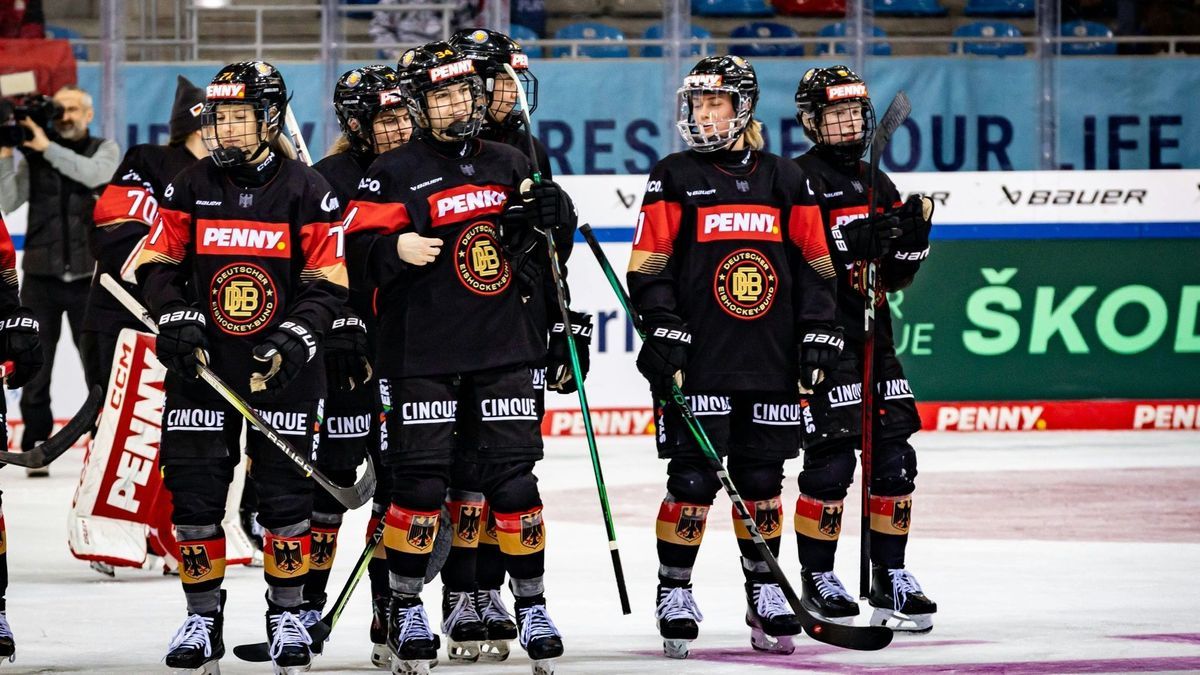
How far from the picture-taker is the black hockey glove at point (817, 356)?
5.67m

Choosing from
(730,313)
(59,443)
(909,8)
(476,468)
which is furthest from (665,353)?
(909,8)

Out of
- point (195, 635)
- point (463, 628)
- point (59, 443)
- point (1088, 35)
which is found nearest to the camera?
point (195, 635)

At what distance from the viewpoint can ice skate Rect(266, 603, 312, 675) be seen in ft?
16.6

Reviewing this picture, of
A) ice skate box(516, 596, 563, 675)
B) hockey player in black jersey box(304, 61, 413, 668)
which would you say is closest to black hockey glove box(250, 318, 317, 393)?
hockey player in black jersey box(304, 61, 413, 668)

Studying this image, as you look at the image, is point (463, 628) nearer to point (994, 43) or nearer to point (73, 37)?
point (73, 37)

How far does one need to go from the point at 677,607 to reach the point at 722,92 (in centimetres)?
149

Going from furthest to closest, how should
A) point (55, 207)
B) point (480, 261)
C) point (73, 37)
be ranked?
point (73, 37) < point (55, 207) < point (480, 261)

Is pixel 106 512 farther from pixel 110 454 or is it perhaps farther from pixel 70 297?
pixel 70 297

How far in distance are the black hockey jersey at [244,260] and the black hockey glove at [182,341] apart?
9 centimetres

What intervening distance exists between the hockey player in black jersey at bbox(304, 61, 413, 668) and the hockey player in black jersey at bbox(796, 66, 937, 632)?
1.29 metres

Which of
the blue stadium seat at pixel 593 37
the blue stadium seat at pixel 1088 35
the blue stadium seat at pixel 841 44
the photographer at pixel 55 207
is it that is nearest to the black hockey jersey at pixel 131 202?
the photographer at pixel 55 207

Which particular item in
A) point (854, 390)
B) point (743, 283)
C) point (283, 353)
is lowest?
point (854, 390)

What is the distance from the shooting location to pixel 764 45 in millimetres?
11797

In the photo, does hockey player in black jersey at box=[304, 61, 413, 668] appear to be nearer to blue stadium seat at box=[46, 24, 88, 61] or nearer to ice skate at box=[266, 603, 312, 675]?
ice skate at box=[266, 603, 312, 675]
